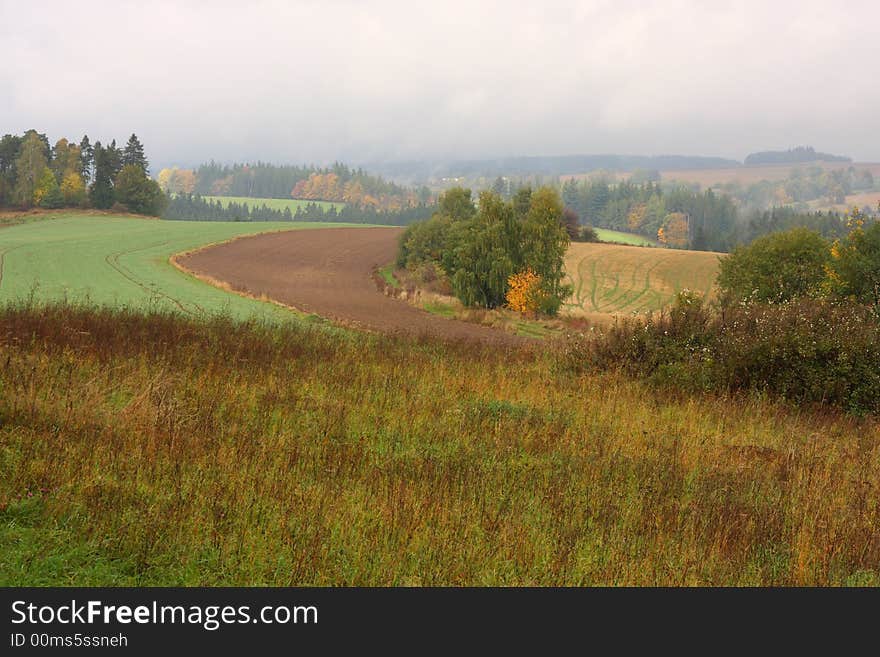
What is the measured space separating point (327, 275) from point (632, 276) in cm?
4613

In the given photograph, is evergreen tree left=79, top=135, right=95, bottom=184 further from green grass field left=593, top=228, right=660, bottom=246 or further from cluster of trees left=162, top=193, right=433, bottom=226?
green grass field left=593, top=228, right=660, bottom=246

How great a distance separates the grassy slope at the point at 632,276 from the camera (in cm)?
8419

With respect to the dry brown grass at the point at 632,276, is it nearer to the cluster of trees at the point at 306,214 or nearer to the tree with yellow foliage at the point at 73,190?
the tree with yellow foliage at the point at 73,190

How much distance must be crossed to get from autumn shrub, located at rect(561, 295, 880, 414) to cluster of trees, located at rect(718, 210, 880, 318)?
126 feet

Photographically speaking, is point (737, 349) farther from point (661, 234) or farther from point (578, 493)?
point (661, 234)

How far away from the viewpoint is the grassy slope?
84188mm

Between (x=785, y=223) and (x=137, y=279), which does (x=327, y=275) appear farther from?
(x=785, y=223)

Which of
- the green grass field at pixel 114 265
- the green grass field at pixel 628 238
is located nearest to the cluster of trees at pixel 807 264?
the green grass field at pixel 114 265

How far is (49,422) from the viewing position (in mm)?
8562

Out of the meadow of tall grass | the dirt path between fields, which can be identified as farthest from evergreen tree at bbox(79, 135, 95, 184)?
the meadow of tall grass

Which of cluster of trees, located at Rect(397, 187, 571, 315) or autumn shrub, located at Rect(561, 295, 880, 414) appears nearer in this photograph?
autumn shrub, located at Rect(561, 295, 880, 414)

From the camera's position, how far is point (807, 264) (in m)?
62.4

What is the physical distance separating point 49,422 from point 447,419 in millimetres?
5474
